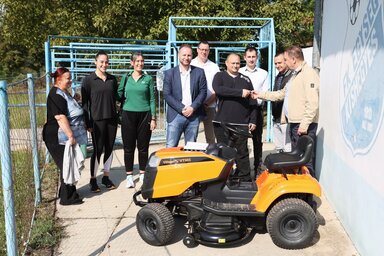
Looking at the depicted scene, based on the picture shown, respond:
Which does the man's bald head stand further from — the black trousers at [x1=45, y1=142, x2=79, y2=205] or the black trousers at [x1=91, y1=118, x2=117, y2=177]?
the black trousers at [x1=45, y1=142, x2=79, y2=205]

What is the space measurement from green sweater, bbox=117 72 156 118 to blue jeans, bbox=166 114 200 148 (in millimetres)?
454

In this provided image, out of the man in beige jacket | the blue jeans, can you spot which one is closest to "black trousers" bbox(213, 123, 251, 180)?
the blue jeans

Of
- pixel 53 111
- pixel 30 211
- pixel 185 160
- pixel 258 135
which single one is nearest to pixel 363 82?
pixel 185 160

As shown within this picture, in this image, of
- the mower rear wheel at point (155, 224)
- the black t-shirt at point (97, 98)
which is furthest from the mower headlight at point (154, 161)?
the black t-shirt at point (97, 98)

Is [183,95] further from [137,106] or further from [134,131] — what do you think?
[134,131]

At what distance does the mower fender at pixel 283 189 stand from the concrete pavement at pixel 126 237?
0.44m

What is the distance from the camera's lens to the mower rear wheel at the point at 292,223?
12.0 ft

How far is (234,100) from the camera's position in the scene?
514cm

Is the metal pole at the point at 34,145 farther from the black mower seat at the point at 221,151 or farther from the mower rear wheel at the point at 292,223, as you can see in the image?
the mower rear wheel at the point at 292,223

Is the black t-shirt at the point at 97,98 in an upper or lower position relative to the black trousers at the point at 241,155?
upper

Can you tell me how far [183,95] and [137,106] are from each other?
634 millimetres

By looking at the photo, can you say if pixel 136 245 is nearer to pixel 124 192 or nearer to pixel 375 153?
pixel 124 192

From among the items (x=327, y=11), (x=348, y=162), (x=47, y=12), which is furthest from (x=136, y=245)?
(x=47, y=12)

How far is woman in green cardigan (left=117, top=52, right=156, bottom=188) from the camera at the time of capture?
5.20 metres
